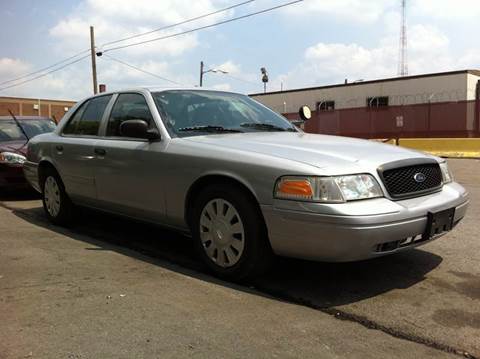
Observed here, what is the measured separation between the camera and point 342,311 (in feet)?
12.4

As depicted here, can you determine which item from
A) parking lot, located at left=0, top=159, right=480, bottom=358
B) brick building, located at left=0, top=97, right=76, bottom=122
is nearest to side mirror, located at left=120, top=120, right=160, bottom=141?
parking lot, located at left=0, top=159, right=480, bottom=358

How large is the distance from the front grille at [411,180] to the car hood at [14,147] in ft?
22.1

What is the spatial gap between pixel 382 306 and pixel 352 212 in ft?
2.30

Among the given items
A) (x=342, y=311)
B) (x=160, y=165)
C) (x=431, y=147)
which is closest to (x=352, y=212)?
(x=342, y=311)

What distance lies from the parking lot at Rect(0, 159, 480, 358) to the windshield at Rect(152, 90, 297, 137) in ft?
3.93

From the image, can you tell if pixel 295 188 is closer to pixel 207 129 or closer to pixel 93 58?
pixel 207 129

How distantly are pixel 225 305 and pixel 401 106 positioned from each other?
28530 millimetres

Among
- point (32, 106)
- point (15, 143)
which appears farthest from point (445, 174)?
point (32, 106)

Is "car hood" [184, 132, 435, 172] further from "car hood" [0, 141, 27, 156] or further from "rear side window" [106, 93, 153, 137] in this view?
"car hood" [0, 141, 27, 156]

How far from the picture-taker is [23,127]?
33.8 ft

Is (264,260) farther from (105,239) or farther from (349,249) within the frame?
(105,239)

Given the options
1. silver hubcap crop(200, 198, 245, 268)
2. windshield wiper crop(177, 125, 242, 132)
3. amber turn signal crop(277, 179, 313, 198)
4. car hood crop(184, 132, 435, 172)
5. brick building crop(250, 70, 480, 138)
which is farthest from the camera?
brick building crop(250, 70, 480, 138)

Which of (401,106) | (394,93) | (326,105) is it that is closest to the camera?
(401,106)

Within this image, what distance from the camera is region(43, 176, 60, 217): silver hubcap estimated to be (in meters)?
6.53
